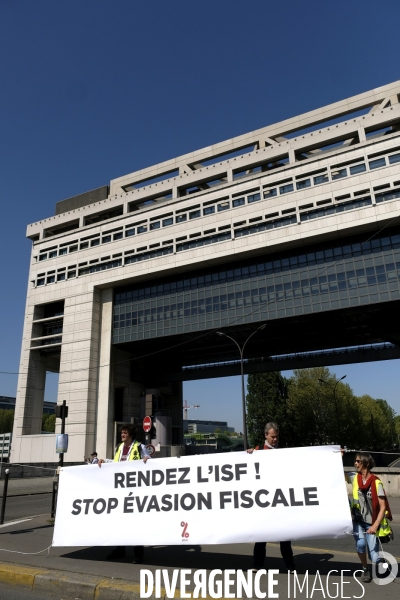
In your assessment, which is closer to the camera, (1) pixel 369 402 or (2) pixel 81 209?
(2) pixel 81 209

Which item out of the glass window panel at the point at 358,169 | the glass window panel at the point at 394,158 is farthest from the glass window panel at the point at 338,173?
the glass window panel at the point at 394,158

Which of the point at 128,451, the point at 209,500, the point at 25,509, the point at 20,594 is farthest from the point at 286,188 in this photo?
the point at 20,594

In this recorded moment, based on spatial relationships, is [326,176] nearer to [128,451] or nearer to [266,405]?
[128,451]

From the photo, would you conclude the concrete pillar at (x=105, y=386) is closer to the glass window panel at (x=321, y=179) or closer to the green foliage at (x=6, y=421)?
the glass window panel at (x=321, y=179)

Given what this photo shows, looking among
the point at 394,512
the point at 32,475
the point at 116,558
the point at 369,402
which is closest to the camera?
the point at 116,558

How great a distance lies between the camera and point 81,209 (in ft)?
156

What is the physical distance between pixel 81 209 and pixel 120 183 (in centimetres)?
529

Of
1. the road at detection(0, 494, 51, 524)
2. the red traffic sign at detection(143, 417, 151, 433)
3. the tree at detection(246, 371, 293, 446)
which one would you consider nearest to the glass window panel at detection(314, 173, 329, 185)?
the red traffic sign at detection(143, 417, 151, 433)

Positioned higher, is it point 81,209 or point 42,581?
point 81,209

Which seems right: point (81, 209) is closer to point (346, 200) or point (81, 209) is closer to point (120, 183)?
point (120, 183)

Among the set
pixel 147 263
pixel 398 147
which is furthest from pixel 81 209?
pixel 398 147

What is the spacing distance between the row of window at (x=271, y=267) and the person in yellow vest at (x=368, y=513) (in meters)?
30.7

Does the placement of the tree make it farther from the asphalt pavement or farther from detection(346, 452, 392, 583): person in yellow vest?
detection(346, 452, 392, 583): person in yellow vest

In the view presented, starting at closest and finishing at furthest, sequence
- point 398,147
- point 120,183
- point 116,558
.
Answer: point 116,558, point 398,147, point 120,183
